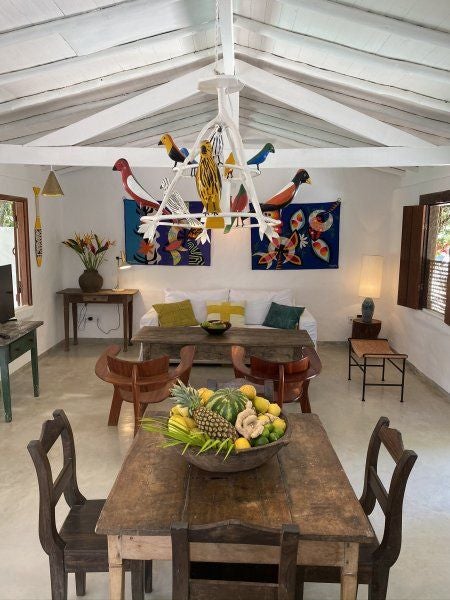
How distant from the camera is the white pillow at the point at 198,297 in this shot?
684 cm

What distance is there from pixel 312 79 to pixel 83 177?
426cm

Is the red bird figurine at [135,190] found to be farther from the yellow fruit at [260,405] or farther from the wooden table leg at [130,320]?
the wooden table leg at [130,320]

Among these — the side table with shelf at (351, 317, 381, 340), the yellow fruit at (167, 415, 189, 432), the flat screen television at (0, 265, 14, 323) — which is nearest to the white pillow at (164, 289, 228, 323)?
the side table with shelf at (351, 317, 381, 340)

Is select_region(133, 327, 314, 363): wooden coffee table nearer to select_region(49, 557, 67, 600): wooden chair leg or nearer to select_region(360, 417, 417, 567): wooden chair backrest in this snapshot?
select_region(360, 417, 417, 567): wooden chair backrest

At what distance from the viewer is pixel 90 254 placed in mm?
7164

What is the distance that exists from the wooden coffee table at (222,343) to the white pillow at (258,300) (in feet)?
5.09

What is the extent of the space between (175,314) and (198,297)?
52 centimetres

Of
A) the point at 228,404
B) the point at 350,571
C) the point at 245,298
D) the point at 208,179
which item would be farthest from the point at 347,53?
the point at 245,298

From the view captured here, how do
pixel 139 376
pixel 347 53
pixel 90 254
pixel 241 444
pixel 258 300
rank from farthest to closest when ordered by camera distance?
pixel 90 254 < pixel 258 300 < pixel 139 376 < pixel 347 53 < pixel 241 444

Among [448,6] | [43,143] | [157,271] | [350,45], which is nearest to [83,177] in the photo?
[157,271]

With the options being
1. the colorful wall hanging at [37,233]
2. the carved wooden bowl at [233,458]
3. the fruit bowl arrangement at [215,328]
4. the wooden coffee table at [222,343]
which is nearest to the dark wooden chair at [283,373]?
the wooden coffee table at [222,343]

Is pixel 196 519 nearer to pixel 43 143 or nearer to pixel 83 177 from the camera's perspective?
pixel 43 143

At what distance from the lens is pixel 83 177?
720 centimetres

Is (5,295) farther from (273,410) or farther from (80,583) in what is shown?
(273,410)
